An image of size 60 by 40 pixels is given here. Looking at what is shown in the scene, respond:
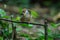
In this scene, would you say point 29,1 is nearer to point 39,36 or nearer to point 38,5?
point 38,5

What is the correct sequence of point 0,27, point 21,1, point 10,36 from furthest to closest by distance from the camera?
point 21,1, point 0,27, point 10,36

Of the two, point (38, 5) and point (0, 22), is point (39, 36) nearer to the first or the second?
point (0, 22)

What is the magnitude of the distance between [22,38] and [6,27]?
140mm

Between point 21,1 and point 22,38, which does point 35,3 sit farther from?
point 22,38

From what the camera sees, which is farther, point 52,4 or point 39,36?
point 52,4

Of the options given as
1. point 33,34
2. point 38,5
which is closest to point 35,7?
point 38,5

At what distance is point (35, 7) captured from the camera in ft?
20.9

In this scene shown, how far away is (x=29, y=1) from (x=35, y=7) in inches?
16.2

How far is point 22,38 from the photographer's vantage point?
76.2 inches

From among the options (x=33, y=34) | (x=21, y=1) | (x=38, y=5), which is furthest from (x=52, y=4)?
(x=33, y=34)

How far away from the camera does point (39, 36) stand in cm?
206

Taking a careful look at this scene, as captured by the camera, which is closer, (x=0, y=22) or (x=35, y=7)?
(x=0, y=22)

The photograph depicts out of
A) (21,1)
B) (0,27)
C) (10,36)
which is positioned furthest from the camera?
(21,1)

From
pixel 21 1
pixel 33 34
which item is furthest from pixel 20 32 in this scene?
pixel 21 1
